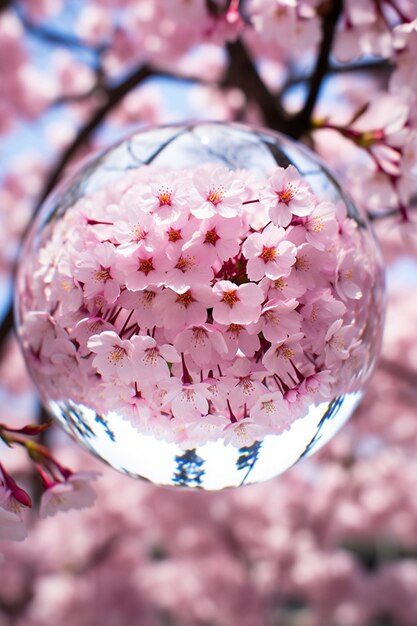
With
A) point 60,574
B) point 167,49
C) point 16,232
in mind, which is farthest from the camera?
point 60,574

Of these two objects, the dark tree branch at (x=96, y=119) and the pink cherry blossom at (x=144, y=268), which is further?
the dark tree branch at (x=96, y=119)

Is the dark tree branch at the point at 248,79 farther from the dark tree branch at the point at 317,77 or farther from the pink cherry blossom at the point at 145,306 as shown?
the pink cherry blossom at the point at 145,306

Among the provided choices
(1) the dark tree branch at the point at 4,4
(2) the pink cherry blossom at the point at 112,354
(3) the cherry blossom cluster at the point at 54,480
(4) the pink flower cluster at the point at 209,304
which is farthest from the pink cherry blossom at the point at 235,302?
(1) the dark tree branch at the point at 4,4

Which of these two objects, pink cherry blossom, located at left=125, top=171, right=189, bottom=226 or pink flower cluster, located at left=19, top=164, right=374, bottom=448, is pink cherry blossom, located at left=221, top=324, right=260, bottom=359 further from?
pink cherry blossom, located at left=125, top=171, right=189, bottom=226

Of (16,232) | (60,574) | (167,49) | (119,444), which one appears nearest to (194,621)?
(60,574)

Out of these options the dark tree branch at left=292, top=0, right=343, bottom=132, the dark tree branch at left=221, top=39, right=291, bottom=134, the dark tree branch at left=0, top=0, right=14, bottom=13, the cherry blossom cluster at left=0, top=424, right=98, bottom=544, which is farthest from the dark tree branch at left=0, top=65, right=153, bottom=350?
the cherry blossom cluster at left=0, top=424, right=98, bottom=544

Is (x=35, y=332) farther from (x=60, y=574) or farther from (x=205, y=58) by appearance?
(x=60, y=574)

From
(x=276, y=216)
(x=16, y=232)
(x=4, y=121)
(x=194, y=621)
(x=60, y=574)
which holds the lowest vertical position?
(x=194, y=621)

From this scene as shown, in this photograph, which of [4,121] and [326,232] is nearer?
[326,232]

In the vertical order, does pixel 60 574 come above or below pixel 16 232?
below
